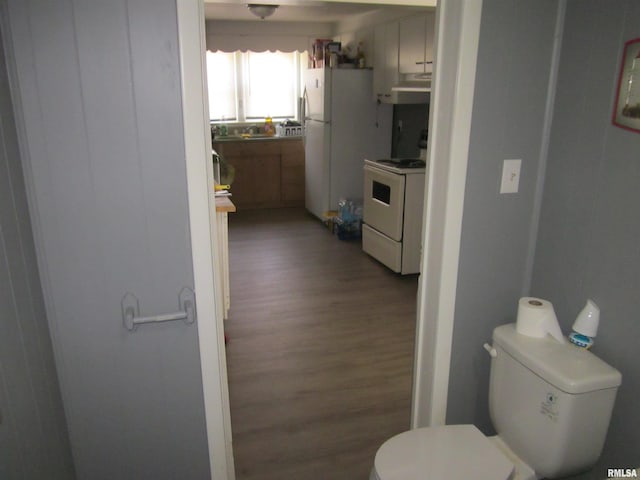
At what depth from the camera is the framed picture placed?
4.54 ft

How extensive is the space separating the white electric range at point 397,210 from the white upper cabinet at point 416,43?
0.78 metres

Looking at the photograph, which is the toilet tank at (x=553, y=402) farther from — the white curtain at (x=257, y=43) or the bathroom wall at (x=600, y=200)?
the white curtain at (x=257, y=43)

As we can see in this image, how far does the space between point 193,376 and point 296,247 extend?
3246 mm

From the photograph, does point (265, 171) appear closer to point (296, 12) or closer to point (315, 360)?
point (296, 12)

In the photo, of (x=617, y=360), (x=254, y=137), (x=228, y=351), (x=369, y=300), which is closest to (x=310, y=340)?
(x=228, y=351)

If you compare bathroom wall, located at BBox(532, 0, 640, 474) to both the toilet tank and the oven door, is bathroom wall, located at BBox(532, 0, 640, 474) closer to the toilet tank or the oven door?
the toilet tank

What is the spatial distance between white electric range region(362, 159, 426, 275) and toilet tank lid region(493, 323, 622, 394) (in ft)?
7.51

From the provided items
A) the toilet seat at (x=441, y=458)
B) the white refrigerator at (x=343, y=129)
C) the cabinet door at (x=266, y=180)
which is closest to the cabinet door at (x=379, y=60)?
the white refrigerator at (x=343, y=129)

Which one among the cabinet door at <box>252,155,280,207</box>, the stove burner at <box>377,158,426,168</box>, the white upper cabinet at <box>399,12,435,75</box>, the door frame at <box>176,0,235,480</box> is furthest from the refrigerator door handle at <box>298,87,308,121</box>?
the door frame at <box>176,0,235,480</box>

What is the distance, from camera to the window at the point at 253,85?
6285 mm

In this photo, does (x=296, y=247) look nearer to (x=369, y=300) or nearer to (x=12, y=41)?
(x=369, y=300)

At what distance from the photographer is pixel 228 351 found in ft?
9.64

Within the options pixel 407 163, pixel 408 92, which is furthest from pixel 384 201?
pixel 408 92

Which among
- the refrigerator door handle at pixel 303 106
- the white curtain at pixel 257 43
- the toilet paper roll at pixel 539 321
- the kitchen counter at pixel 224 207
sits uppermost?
the white curtain at pixel 257 43
